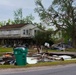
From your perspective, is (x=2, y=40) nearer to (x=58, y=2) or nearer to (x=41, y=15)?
(x=41, y=15)

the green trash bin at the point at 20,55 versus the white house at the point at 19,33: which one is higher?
the white house at the point at 19,33

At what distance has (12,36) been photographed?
87.8m

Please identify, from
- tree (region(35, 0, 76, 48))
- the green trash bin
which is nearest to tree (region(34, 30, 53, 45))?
tree (region(35, 0, 76, 48))

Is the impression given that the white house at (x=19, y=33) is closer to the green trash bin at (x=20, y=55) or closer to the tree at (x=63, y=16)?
the tree at (x=63, y=16)

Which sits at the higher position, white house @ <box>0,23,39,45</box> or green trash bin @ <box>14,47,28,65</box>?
white house @ <box>0,23,39,45</box>

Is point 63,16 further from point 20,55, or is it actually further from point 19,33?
point 20,55

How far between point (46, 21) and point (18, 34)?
8683 mm

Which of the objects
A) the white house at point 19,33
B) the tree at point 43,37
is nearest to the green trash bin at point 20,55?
the tree at point 43,37

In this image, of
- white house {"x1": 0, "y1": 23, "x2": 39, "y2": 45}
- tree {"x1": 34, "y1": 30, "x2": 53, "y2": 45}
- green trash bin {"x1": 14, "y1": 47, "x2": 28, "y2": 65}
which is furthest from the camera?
white house {"x1": 0, "y1": 23, "x2": 39, "y2": 45}

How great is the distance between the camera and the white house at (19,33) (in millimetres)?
86750

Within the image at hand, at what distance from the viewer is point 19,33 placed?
284 ft

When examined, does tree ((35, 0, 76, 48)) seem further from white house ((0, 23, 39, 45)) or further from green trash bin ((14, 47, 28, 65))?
green trash bin ((14, 47, 28, 65))

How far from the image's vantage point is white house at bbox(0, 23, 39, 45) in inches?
3415

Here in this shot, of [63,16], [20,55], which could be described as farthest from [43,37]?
[20,55]
